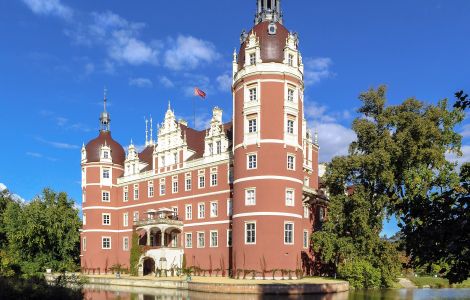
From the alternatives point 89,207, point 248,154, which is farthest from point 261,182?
point 89,207

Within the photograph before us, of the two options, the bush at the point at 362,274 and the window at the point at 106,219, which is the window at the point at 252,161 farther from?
the window at the point at 106,219

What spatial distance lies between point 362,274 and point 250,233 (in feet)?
32.2

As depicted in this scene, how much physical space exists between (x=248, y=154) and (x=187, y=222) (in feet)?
41.4

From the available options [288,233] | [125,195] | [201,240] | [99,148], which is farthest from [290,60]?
[99,148]

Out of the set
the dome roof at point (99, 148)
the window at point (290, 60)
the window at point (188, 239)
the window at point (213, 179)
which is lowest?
the window at point (188, 239)

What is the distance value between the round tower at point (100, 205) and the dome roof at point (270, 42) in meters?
25.0

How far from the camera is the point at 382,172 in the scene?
1593 inches

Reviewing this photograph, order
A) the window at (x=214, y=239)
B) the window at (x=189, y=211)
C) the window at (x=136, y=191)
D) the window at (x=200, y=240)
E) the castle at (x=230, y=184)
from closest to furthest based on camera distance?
the castle at (x=230, y=184) → the window at (x=214, y=239) → the window at (x=200, y=240) → the window at (x=189, y=211) → the window at (x=136, y=191)

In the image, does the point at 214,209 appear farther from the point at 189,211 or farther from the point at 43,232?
the point at 43,232

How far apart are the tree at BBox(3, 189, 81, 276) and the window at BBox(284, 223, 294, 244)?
28.8 m

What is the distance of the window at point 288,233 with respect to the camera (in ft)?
136

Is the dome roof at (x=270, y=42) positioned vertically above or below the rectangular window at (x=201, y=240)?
above

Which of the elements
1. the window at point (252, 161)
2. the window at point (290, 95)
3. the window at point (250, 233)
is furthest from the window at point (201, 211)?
the window at point (290, 95)

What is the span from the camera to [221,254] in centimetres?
4719
